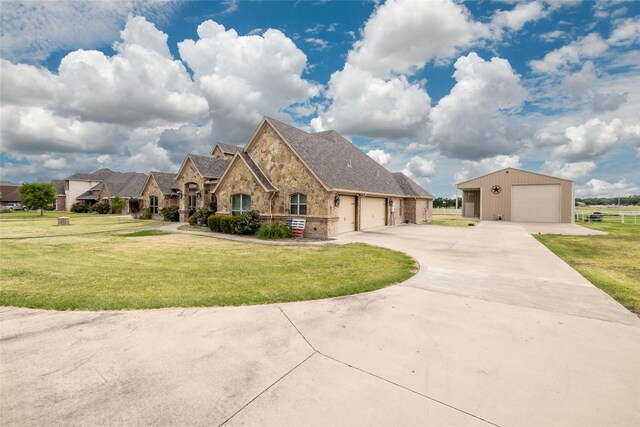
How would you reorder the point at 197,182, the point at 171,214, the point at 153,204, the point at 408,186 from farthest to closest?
the point at 153,204, the point at 408,186, the point at 171,214, the point at 197,182

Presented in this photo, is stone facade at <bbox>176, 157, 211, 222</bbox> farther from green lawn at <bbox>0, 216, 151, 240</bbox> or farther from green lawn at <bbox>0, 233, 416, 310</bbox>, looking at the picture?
green lawn at <bbox>0, 233, 416, 310</bbox>

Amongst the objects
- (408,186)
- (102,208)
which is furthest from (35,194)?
(408,186)

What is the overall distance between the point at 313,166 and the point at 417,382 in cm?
1504

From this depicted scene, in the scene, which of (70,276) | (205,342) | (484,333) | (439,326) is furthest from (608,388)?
(70,276)

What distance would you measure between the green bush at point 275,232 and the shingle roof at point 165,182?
1785cm

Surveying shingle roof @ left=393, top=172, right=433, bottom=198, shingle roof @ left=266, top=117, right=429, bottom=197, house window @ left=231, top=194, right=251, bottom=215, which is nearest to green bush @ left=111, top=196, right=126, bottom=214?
house window @ left=231, top=194, right=251, bottom=215

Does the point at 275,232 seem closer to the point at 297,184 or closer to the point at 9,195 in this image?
the point at 297,184

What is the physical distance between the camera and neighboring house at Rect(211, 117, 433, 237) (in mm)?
17156

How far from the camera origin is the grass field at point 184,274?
6.16 metres

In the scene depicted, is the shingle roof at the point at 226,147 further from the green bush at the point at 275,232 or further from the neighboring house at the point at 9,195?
the neighboring house at the point at 9,195

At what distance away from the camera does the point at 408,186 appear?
98.3ft

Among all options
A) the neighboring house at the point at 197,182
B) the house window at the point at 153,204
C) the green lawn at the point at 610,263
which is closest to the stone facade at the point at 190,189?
the neighboring house at the point at 197,182

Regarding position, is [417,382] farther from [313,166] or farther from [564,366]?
[313,166]

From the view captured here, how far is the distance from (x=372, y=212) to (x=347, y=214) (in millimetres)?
4245
